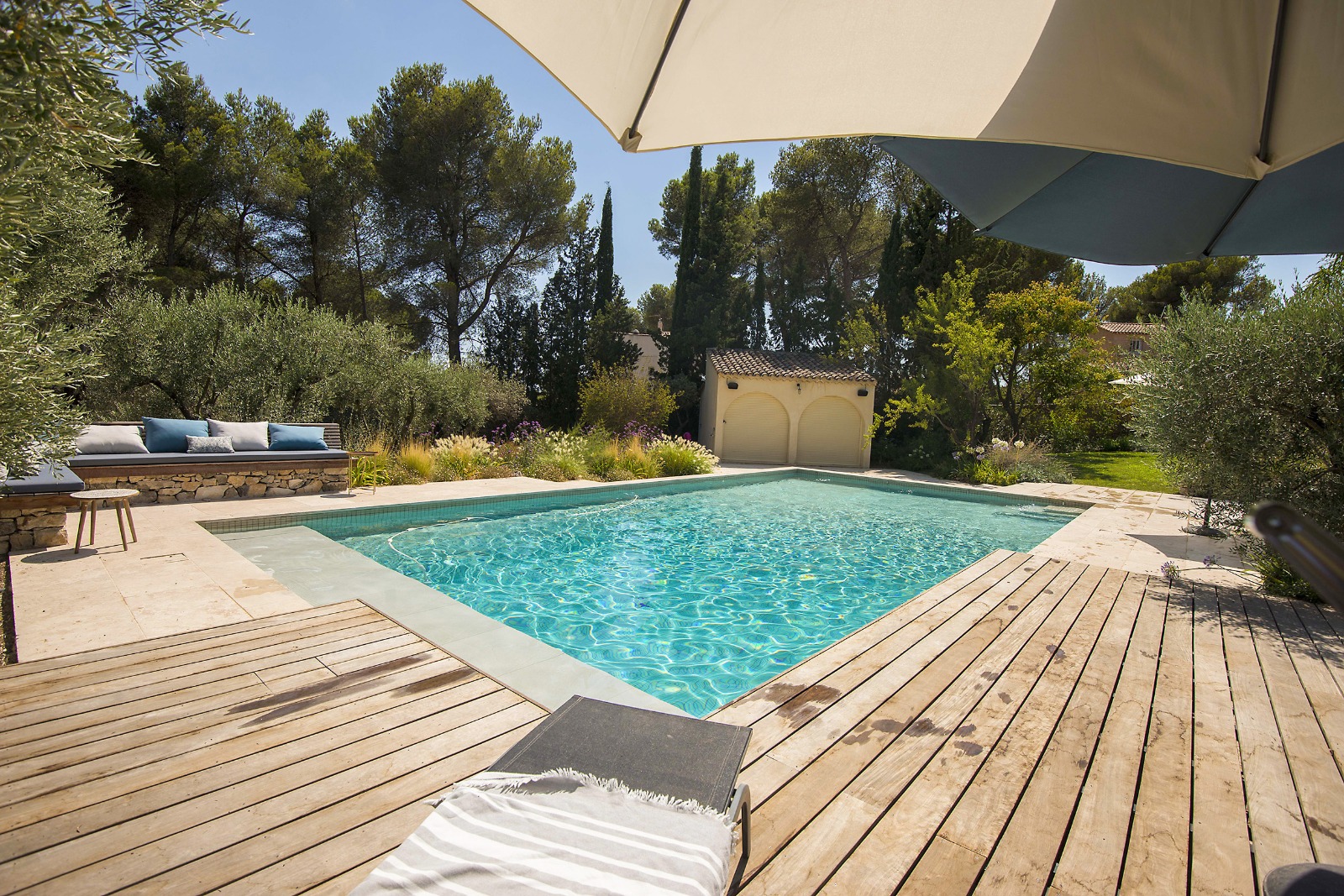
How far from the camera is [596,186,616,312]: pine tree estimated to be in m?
18.2

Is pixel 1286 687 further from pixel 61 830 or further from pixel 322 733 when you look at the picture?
pixel 61 830

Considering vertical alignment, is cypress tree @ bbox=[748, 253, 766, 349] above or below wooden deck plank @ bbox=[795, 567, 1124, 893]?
above

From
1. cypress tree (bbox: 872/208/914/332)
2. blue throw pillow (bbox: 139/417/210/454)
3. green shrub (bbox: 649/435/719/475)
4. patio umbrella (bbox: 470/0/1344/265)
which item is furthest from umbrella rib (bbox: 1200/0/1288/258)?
cypress tree (bbox: 872/208/914/332)

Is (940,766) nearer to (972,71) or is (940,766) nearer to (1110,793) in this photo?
(1110,793)

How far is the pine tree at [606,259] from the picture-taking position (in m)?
18.2

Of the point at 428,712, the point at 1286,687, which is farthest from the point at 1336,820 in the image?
the point at 428,712

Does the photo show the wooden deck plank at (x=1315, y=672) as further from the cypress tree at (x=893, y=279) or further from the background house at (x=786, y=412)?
the cypress tree at (x=893, y=279)

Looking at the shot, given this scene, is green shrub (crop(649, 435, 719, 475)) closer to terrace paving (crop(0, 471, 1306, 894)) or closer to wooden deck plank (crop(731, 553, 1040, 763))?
wooden deck plank (crop(731, 553, 1040, 763))

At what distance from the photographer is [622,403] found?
15.1 meters

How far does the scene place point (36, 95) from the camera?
1146mm

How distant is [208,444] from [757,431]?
12.6 metres

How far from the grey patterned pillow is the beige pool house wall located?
10.9 metres

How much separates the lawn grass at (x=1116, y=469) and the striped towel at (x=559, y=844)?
13.1 m

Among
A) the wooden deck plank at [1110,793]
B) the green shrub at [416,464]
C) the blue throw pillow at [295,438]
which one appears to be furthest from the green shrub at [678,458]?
the wooden deck plank at [1110,793]
